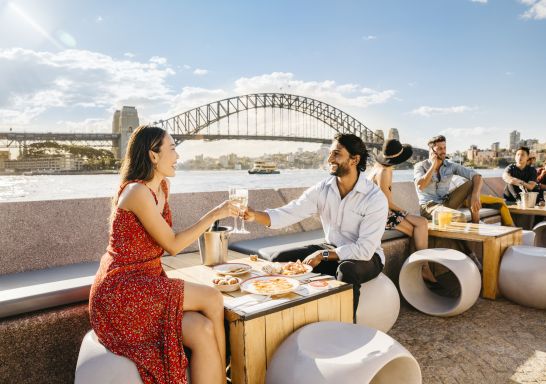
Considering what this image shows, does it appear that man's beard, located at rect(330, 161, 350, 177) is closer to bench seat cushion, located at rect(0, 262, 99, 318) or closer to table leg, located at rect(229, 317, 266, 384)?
table leg, located at rect(229, 317, 266, 384)

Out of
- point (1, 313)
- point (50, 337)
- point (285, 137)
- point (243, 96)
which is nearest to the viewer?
point (1, 313)

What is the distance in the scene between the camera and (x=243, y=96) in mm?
49500

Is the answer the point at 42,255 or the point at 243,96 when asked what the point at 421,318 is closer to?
the point at 42,255

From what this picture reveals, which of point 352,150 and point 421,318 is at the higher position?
point 352,150

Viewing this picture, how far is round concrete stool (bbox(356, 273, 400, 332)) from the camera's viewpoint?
228 centimetres

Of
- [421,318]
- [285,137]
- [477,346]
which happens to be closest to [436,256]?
[421,318]

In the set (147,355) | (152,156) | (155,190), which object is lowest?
(147,355)

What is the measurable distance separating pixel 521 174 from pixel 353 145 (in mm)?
4202

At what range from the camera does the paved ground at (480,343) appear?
2.07 m

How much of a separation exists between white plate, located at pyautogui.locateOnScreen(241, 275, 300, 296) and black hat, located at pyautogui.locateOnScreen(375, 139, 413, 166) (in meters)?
1.86

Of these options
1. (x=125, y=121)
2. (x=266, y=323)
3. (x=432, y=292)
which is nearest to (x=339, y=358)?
(x=266, y=323)

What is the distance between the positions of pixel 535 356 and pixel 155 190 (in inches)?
87.2

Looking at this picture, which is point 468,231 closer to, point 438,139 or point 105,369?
point 438,139

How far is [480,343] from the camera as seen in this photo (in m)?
2.45
